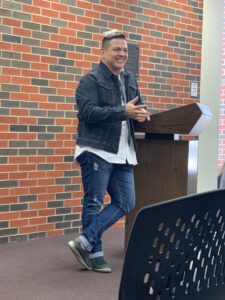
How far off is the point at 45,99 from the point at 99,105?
1299 mm

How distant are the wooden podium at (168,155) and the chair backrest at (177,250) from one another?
222cm

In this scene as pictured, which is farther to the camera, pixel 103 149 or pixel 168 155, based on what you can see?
pixel 168 155

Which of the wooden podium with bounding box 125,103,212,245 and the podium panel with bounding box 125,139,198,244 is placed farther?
the podium panel with bounding box 125,139,198,244

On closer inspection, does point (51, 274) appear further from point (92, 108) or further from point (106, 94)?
Result: point (106, 94)

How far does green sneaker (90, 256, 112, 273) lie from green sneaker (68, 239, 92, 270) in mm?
37

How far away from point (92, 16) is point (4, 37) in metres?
1.07

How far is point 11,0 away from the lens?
15.5 feet

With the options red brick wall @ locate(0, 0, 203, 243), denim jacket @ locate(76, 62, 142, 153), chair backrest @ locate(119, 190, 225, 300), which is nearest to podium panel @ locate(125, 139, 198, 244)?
denim jacket @ locate(76, 62, 142, 153)

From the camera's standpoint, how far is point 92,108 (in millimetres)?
3746

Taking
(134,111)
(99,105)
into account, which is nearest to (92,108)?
(99,105)

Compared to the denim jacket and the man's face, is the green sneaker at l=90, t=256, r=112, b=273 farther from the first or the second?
the man's face

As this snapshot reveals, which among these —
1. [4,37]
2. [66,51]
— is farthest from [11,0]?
[66,51]

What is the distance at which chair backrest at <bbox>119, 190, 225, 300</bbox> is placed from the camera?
122cm

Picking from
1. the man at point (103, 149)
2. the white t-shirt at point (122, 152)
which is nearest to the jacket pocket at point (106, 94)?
the man at point (103, 149)
